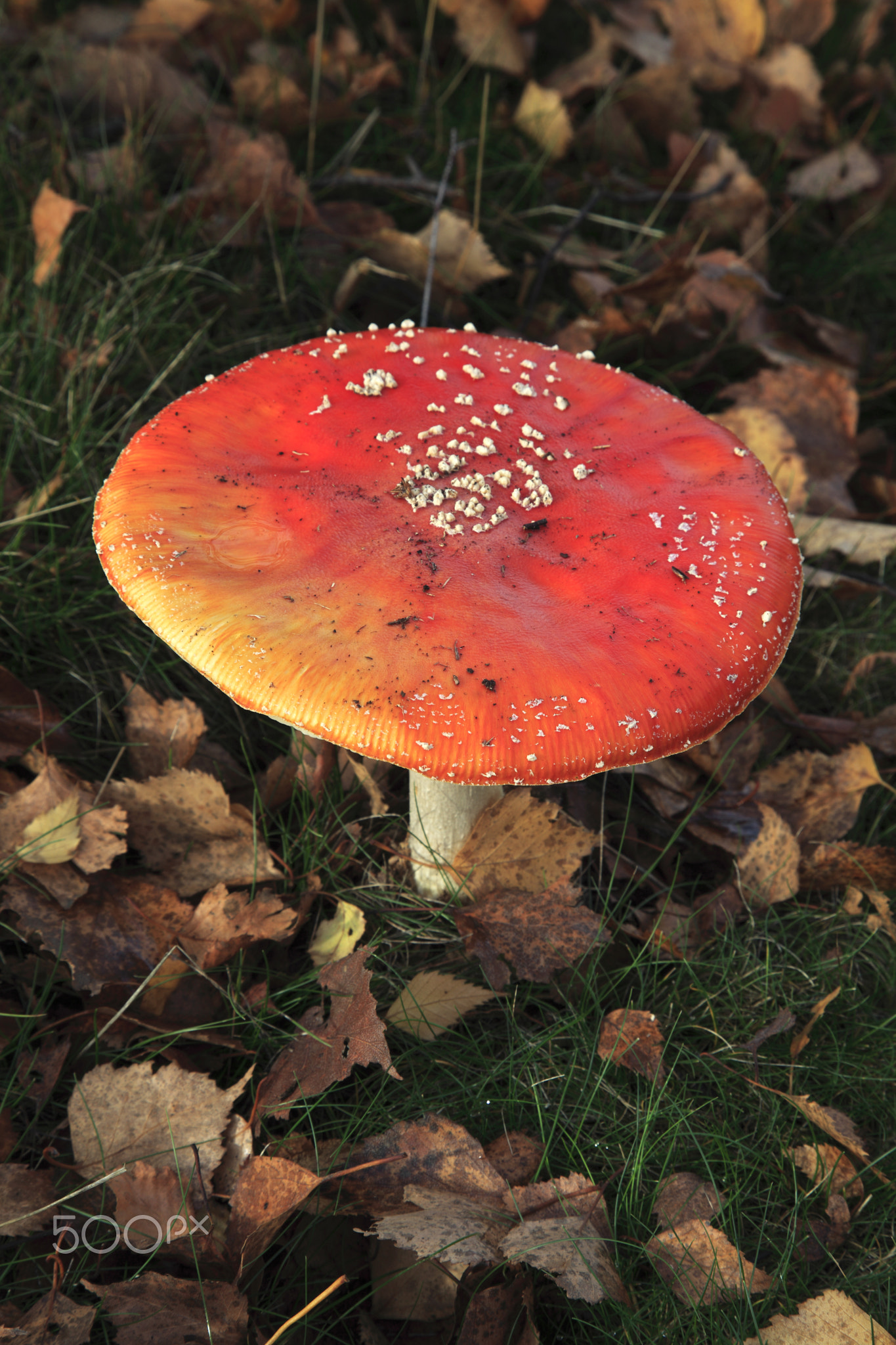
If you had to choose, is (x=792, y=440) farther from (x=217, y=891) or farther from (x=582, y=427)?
(x=217, y=891)

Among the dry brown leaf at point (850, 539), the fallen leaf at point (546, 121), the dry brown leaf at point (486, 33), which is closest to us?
the dry brown leaf at point (850, 539)

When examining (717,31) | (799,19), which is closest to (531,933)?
(717,31)

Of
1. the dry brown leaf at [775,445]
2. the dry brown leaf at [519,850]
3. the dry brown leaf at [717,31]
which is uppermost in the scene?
the dry brown leaf at [717,31]

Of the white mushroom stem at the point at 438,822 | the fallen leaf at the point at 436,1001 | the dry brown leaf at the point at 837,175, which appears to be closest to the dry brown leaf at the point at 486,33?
the dry brown leaf at the point at 837,175

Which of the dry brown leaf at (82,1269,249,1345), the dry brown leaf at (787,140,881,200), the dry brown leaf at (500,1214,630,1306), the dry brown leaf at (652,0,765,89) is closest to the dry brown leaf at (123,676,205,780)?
the dry brown leaf at (82,1269,249,1345)

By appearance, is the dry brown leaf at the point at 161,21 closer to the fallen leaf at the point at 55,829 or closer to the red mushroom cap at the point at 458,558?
the red mushroom cap at the point at 458,558
